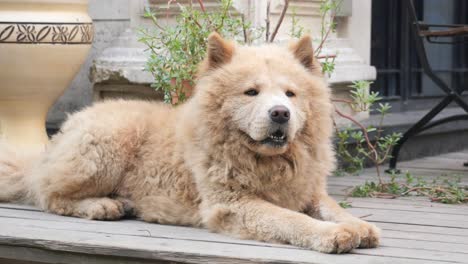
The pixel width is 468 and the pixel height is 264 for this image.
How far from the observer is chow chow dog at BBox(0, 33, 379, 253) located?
3.37 metres

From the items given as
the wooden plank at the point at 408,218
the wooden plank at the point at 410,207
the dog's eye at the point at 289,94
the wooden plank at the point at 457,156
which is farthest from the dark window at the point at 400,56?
the dog's eye at the point at 289,94

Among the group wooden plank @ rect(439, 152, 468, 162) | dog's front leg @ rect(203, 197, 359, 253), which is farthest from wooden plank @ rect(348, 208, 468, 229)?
wooden plank @ rect(439, 152, 468, 162)

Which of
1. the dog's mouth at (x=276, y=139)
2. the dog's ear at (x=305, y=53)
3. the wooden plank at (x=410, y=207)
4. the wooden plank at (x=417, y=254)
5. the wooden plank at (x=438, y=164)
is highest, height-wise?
the dog's ear at (x=305, y=53)

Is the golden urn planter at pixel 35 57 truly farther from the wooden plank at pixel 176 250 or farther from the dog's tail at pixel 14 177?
the wooden plank at pixel 176 250

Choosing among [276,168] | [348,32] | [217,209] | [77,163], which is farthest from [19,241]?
[348,32]

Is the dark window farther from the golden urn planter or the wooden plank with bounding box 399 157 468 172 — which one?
the golden urn planter

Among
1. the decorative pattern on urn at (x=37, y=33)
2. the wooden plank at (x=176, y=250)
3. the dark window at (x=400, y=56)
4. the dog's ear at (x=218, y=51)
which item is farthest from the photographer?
the dark window at (x=400, y=56)

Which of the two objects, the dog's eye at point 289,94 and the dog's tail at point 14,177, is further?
the dog's tail at point 14,177

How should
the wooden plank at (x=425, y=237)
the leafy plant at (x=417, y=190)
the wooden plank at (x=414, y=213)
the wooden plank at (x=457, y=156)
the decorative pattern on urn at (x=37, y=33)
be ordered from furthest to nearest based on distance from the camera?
the wooden plank at (x=457, y=156)
the decorative pattern on urn at (x=37, y=33)
the leafy plant at (x=417, y=190)
the wooden plank at (x=414, y=213)
the wooden plank at (x=425, y=237)

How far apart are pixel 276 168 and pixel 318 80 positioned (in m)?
0.42

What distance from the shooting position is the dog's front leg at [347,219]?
3.25 m

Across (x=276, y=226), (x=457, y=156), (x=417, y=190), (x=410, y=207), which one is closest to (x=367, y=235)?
(x=276, y=226)

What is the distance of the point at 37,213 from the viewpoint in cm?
398

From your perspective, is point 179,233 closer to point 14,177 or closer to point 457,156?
point 14,177
